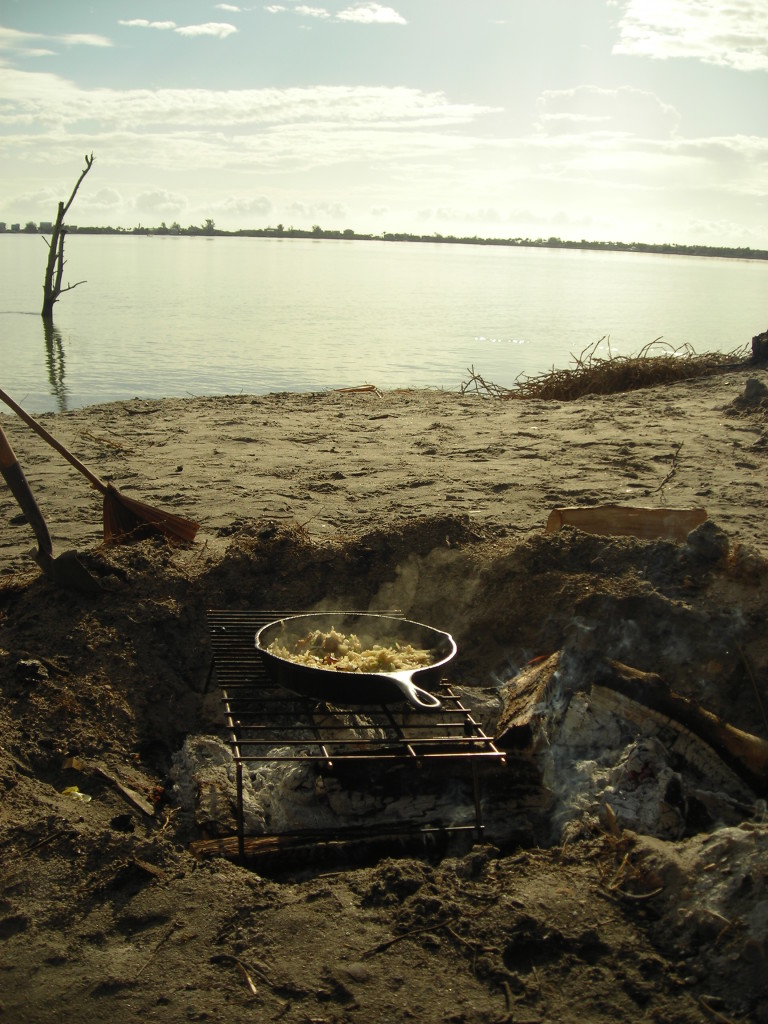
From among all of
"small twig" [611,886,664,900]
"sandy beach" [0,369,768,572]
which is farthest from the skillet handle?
"sandy beach" [0,369,768,572]

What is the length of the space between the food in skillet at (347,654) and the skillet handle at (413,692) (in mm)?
231

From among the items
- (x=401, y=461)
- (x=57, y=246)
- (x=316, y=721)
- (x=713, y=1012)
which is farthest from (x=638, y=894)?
(x=57, y=246)

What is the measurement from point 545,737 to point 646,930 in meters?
0.87

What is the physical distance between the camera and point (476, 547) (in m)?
4.24

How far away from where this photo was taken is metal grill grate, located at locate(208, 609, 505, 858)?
273 centimetres

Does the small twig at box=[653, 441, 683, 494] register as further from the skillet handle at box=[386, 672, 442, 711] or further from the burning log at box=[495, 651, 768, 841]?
the skillet handle at box=[386, 672, 442, 711]

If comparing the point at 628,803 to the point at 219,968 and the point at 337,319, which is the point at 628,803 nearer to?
the point at 219,968

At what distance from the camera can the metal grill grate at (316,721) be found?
2734 mm

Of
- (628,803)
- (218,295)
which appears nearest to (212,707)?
(628,803)

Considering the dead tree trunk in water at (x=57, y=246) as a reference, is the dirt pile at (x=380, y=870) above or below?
below

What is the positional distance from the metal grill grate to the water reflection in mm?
9398

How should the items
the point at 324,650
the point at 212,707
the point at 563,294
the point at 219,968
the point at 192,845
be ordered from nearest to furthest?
the point at 219,968, the point at 192,845, the point at 324,650, the point at 212,707, the point at 563,294

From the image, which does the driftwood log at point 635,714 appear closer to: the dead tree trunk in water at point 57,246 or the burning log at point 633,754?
the burning log at point 633,754

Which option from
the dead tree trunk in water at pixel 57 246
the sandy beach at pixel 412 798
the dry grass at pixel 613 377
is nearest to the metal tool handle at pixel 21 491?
the sandy beach at pixel 412 798
